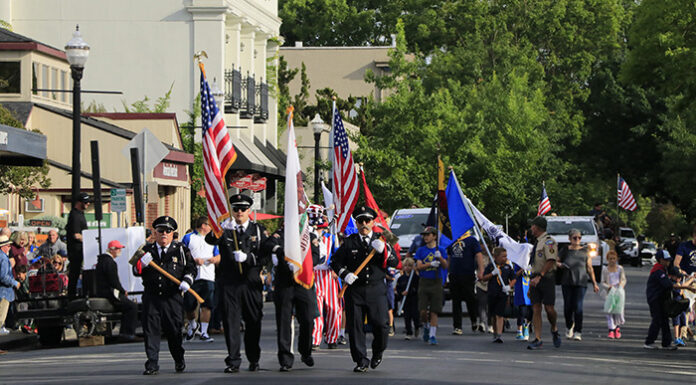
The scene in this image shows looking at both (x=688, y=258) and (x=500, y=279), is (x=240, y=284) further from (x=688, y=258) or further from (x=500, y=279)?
(x=688, y=258)

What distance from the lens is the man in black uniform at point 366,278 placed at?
1650 centimetres

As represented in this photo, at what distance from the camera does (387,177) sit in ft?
A: 179

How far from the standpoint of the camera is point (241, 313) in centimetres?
1617

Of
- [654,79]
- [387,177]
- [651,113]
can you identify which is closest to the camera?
[654,79]

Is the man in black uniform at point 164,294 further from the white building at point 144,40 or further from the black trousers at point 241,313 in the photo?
the white building at point 144,40

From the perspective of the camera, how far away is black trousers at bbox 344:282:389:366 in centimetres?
1638

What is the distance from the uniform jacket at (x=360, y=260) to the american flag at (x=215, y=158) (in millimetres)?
1426

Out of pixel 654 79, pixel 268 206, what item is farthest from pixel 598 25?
pixel 654 79

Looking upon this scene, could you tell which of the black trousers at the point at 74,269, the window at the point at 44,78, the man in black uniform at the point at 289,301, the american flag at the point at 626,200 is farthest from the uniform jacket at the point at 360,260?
the american flag at the point at 626,200

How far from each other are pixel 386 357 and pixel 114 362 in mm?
3351

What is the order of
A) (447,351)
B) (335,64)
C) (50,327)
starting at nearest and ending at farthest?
(447,351) < (50,327) < (335,64)

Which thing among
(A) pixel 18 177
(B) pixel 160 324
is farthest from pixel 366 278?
(A) pixel 18 177

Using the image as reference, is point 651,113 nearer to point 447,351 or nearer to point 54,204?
point 54,204

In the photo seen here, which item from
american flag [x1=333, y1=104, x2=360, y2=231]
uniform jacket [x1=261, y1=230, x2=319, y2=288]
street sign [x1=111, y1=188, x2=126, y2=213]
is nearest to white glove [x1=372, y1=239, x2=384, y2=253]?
uniform jacket [x1=261, y1=230, x2=319, y2=288]
